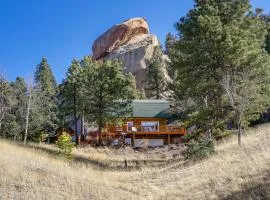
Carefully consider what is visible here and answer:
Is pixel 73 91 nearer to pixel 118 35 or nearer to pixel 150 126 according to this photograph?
pixel 150 126

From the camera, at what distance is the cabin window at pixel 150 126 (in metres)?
51.3

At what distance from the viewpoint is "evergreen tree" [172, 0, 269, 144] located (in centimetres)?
2761

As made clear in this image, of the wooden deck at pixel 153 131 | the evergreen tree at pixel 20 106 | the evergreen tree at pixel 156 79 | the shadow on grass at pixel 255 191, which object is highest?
the evergreen tree at pixel 156 79

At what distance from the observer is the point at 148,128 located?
52500mm

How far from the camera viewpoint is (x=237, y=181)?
1628 centimetres

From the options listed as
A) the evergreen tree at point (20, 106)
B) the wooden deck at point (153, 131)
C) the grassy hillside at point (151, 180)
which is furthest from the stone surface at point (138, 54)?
the grassy hillside at point (151, 180)

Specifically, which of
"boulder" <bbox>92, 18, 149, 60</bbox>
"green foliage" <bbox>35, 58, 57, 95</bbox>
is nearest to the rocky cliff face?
"boulder" <bbox>92, 18, 149, 60</bbox>

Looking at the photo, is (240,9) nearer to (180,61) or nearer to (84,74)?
(180,61)

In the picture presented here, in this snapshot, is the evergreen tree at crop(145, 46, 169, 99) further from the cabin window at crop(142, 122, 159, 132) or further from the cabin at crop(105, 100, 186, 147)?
the cabin window at crop(142, 122, 159, 132)

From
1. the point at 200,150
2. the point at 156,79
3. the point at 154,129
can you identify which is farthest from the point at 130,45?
the point at 200,150

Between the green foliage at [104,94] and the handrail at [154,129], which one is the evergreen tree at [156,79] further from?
the green foliage at [104,94]

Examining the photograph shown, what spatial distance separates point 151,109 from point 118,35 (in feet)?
148

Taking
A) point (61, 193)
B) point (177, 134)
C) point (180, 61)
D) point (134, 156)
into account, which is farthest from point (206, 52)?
point (177, 134)

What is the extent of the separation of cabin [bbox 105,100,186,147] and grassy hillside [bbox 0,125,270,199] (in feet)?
87.4
